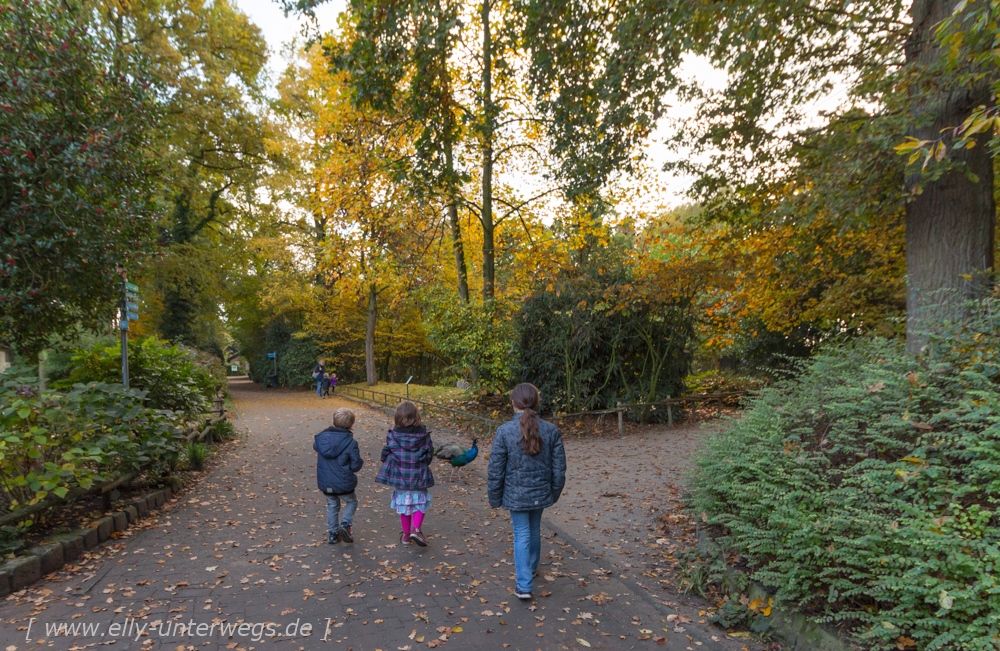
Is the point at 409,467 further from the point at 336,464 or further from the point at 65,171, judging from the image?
the point at 65,171

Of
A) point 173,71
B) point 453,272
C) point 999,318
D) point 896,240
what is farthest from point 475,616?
point 453,272

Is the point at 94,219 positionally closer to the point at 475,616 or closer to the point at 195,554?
the point at 195,554

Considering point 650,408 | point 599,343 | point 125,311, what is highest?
point 125,311

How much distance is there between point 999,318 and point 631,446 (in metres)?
7.68

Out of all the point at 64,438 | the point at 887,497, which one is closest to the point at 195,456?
the point at 64,438

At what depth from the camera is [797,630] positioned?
12.0ft

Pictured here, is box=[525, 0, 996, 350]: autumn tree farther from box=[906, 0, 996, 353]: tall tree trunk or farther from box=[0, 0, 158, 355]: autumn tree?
box=[0, 0, 158, 355]: autumn tree

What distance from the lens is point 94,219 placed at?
7305 mm

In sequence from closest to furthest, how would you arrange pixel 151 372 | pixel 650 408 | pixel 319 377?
1. pixel 151 372
2. pixel 650 408
3. pixel 319 377

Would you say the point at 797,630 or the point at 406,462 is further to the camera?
the point at 406,462

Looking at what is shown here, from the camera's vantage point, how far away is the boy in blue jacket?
5.82 meters

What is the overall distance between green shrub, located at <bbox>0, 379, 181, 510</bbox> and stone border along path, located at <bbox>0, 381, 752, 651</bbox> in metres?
0.78

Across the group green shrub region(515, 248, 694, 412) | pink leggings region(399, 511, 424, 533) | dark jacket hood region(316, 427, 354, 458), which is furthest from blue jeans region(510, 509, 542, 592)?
green shrub region(515, 248, 694, 412)

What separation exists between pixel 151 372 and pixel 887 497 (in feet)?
32.2
